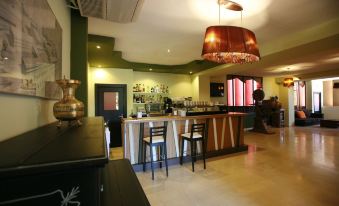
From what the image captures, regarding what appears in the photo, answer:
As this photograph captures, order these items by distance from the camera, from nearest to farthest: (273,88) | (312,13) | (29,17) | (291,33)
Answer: (29,17)
(312,13)
(291,33)
(273,88)

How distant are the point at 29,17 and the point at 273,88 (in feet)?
36.1

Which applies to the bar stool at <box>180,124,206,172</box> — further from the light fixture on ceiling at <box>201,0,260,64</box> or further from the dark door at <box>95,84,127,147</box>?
the dark door at <box>95,84,127,147</box>

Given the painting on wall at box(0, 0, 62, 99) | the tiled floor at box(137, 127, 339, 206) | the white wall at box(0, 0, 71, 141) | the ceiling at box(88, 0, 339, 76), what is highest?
the ceiling at box(88, 0, 339, 76)

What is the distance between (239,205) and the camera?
93.0 inches

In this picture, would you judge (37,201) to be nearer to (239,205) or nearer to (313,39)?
(239,205)

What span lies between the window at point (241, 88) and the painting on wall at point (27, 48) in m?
7.86

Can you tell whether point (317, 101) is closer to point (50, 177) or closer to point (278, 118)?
point (278, 118)

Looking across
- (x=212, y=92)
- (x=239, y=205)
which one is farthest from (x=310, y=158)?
(x=212, y=92)

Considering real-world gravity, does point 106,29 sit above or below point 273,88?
above

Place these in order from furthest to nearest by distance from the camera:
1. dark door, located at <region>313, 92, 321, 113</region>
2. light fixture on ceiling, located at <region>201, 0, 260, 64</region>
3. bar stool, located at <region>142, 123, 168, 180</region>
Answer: dark door, located at <region>313, 92, 321, 113</region>
bar stool, located at <region>142, 123, 168, 180</region>
light fixture on ceiling, located at <region>201, 0, 260, 64</region>

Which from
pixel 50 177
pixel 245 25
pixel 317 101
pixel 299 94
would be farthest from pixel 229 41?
pixel 317 101

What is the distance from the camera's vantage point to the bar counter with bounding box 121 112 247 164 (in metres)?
3.70

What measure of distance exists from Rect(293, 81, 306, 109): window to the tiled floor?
7719 mm

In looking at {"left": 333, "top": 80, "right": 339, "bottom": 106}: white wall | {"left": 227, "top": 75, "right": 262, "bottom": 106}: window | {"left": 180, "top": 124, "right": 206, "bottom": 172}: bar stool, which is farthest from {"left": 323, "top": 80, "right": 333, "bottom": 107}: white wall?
{"left": 180, "top": 124, "right": 206, "bottom": 172}: bar stool
